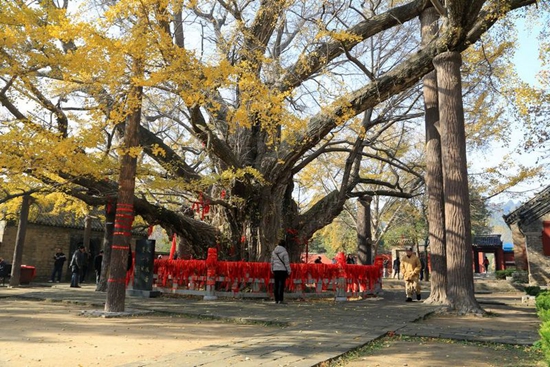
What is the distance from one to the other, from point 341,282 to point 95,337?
810 cm

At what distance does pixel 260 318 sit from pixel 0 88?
25.4ft

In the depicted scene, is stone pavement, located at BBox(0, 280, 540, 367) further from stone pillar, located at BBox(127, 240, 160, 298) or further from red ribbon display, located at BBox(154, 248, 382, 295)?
stone pillar, located at BBox(127, 240, 160, 298)

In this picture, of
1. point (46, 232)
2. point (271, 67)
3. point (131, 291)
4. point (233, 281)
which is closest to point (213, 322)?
point (233, 281)

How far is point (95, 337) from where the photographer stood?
19.6 feet

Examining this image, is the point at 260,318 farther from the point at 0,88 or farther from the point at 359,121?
the point at 359,121

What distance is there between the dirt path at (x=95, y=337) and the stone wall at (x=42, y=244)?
15.0m

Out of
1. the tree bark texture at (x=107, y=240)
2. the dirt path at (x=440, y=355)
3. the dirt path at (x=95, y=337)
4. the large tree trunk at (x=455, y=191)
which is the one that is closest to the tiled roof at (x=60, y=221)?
the tree bark texture at (x=107, y=240)

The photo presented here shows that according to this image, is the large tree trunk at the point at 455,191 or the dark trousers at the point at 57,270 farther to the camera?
the dark trousers at the point at 57,270

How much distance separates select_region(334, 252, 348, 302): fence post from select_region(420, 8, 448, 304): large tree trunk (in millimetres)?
2328

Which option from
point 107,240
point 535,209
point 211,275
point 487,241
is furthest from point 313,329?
point 487,241

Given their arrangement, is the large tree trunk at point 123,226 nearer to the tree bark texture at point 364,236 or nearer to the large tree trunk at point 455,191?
the large tree trunk at point 455,191

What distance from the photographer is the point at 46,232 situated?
898 inches

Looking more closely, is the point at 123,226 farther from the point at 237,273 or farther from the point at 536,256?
the point at 536,256

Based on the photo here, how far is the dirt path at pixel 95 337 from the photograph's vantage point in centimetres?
468
